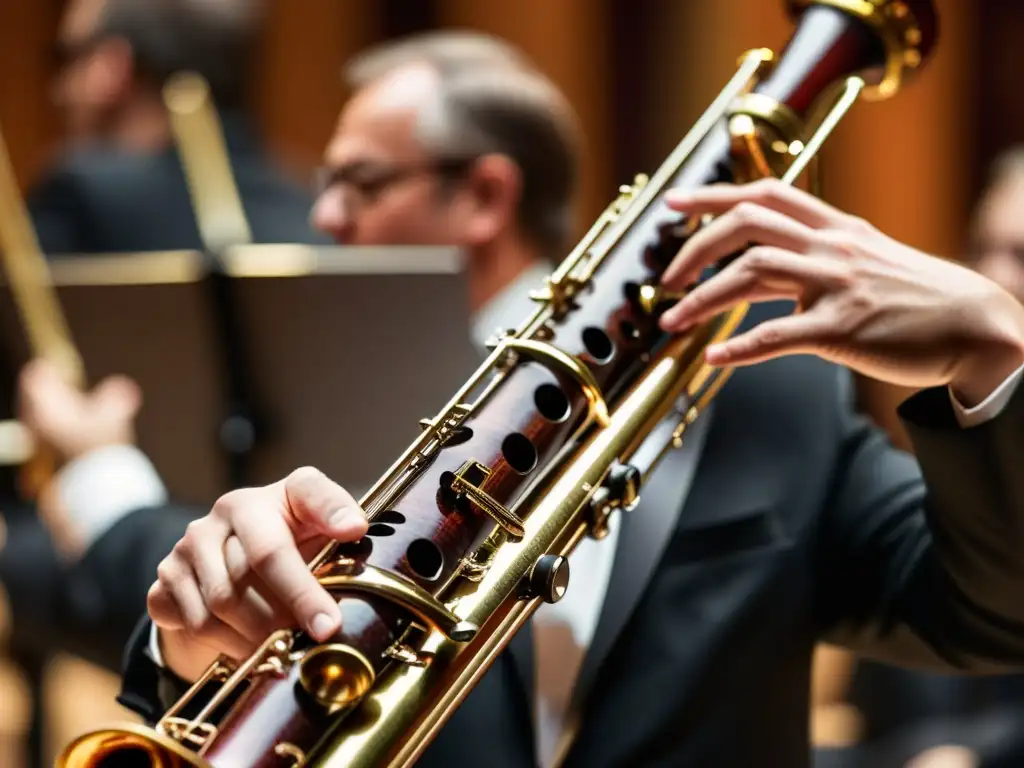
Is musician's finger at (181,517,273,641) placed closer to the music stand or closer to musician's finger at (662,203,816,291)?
musician's finger at (662,203,816,291)

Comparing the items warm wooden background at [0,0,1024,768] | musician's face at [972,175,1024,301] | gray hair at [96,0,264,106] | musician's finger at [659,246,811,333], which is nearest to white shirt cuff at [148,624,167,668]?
musician's finger at [659,246,811,333]

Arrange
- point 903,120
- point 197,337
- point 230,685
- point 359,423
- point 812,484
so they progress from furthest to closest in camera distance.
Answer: point 903,120 < point 197,337 < point 359,423 < point 812,484 < point 230,685

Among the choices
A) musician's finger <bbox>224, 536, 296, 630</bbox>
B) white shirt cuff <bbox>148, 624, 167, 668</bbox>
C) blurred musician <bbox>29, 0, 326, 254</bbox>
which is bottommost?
white shirt cuff <bbox>148, 624, 167, 668</bbox>

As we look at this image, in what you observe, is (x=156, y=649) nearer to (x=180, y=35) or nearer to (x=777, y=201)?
(x=777, y=201)

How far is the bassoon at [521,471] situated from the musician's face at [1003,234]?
0.89m

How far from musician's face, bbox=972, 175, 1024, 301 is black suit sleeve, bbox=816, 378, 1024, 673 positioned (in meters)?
0.85

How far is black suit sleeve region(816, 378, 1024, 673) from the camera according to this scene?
0.78 m

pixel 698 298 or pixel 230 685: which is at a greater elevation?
pixel 698 298

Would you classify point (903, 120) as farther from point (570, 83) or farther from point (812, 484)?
point (812, 484)

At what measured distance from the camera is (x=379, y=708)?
0.61 metres

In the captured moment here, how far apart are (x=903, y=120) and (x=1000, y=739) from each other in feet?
6.18

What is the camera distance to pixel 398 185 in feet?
4.45

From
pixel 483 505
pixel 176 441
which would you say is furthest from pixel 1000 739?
pixel 483 505

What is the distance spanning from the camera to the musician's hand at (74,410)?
1459mm
